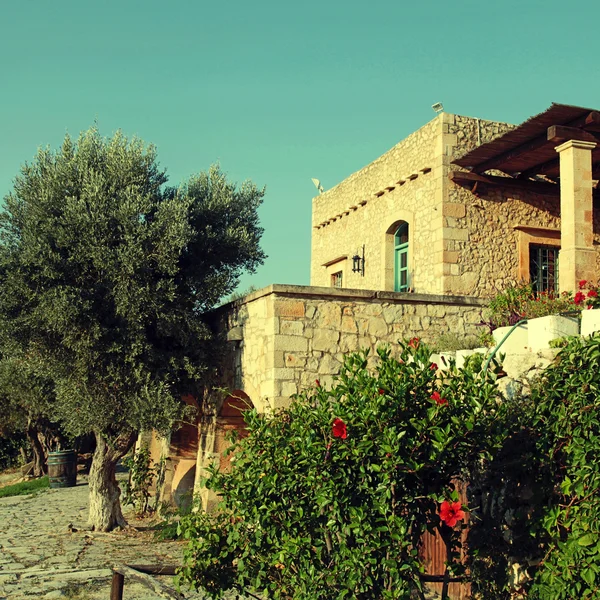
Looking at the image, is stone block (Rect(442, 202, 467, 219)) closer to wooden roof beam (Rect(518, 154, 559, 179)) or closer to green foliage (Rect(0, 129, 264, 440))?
wooden roof beam (Rect(518, 154, 559, 179))

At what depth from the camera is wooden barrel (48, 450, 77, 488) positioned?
1709 cm

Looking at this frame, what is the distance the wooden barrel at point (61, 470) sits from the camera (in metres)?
17.1

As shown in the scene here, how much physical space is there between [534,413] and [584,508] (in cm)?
67

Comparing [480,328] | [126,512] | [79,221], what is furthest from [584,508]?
[126,512]

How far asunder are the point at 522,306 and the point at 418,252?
3746 mm

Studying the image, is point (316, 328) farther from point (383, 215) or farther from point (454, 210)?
point (383, 215)

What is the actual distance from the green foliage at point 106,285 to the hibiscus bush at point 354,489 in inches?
197

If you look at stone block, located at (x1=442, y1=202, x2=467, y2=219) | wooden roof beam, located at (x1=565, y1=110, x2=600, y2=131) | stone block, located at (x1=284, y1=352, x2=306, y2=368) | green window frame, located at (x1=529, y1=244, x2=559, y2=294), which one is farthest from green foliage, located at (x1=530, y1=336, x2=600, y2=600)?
green window frame, located at (x1=529, y1=244, x2=559, y2=294)

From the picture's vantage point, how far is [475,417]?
4.31 meters

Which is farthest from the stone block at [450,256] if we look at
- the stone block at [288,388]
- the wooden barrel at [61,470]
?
the wooden barrel at [61,470]

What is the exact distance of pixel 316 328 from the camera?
341 inches

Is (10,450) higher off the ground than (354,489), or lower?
lower

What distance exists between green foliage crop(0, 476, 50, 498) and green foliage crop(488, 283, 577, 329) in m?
12.4

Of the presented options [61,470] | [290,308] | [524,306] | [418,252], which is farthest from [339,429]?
[61,470]
